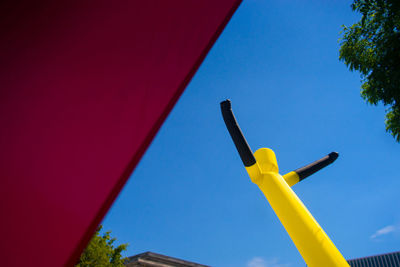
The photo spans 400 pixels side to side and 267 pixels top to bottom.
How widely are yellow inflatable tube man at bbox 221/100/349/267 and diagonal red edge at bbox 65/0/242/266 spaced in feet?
16.3

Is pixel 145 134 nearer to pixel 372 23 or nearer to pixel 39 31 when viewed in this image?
pixel 39 31

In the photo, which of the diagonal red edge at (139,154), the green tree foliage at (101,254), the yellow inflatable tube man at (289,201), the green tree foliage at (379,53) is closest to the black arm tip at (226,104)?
the yellow inflatable tube man at (289,201)

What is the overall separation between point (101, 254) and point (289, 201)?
9.20m

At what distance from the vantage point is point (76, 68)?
0.51 meters

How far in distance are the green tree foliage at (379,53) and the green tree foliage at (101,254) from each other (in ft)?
33.6

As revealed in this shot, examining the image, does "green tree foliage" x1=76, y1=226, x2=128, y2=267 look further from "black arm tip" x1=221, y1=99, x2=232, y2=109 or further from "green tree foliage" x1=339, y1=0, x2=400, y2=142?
"green tree foliage" x1=339, y1=0, x2=400, y2=142

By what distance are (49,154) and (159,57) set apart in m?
0.27

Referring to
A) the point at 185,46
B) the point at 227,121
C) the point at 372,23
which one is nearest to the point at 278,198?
the point at 227,121

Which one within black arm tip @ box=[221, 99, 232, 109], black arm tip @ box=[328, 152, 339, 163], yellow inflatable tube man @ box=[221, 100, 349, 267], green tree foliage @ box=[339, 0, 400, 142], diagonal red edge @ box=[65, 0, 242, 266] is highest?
green tree foliage @ box=[339, 0, 400, 142]

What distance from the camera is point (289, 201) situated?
5566 mm

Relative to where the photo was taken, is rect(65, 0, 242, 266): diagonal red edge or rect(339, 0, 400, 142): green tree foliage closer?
rect(65, 0, 242, 266): diagonal red edge

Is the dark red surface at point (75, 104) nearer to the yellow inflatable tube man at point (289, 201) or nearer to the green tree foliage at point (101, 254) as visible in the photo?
the yellow inflatable tube man at point (289, 201)

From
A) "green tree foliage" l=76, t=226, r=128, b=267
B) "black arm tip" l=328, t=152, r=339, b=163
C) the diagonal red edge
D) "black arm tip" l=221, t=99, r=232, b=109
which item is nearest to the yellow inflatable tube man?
"black arm tip" l=221, t=99, r=232, b=109

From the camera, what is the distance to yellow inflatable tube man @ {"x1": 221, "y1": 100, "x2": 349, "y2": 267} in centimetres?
475
